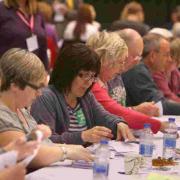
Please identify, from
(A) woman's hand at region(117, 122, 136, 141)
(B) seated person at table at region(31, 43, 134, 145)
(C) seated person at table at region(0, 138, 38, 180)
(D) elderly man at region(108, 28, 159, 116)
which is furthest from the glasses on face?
(C) seated person at table at region(0, 138, 38, 180)

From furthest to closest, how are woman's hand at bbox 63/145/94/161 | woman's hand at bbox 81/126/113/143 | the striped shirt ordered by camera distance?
the striped shirt, woman's hand at bbox 81/126/113/143, woman's hand at bbox 63/145/94/161

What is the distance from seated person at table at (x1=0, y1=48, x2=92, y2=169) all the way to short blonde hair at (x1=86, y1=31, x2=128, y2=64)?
1.19 metres

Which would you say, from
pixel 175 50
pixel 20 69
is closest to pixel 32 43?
pixel 175 50

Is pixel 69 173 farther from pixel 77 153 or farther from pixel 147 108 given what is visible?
pixel 147 108

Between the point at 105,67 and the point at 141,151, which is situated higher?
the point at 105,67

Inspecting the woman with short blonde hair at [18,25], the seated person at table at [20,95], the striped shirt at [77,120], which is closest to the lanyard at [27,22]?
the woman with short blonde hair at [18,25]

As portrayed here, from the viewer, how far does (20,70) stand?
121 inches

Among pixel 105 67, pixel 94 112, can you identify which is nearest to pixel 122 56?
pixel 105 67

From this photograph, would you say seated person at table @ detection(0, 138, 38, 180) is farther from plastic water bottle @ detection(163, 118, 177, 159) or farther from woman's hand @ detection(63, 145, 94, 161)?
plastic water bottle @ detection(163, 118, 177, 159)

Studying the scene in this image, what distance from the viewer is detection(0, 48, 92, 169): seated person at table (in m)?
3.01

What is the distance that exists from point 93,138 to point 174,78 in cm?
274

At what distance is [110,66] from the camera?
429 cm

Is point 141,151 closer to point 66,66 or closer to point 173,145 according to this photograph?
point 173,145

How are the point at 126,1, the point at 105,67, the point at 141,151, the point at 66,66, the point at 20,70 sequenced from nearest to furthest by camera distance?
the point at 20,70 < the point at 141,151 < the point at 66,66 < the point at 105,67 < the point at 126,1
